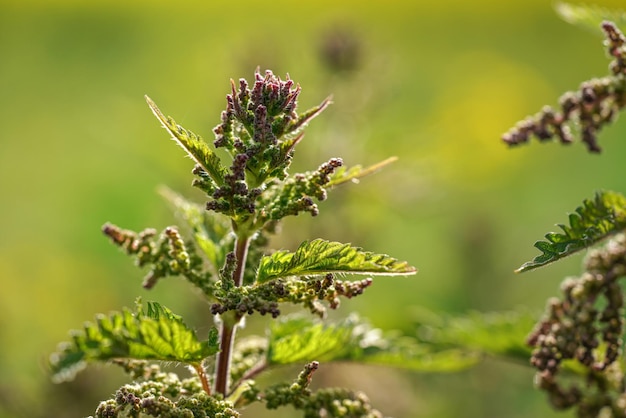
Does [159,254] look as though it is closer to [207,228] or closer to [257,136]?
[207,228]

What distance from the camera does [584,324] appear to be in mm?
2619

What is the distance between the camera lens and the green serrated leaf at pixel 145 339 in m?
2.18

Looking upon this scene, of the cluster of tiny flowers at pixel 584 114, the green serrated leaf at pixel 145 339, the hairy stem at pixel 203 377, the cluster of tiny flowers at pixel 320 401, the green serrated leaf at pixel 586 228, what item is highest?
the cluster of tiny flowers at pixel 584 114

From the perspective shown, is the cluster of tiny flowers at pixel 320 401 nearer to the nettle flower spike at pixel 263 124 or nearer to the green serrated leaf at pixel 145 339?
the green serrated leaf at pixel 145 339

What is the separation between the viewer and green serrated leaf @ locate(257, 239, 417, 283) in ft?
6.72

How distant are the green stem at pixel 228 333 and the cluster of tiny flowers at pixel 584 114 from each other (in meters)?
0.89

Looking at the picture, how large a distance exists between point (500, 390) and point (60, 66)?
12.7 meters

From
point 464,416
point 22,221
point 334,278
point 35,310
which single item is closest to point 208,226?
point 334,278

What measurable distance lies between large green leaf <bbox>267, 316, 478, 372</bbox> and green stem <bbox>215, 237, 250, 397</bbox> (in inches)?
8.8

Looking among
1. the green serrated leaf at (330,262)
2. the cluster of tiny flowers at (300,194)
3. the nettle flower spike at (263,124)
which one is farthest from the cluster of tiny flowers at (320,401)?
the nettle flower spike at (263,124)

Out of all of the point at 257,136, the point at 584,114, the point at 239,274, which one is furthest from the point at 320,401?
the point at 584,114

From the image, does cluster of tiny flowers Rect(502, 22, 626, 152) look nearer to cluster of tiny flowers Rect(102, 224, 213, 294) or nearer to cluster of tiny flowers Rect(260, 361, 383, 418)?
cluster of tiny flowers Rect(260, 361, 383, 418)

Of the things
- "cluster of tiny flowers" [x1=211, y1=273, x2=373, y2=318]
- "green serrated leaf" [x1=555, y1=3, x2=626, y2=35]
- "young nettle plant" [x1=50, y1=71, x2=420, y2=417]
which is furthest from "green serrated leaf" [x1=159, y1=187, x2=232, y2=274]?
"green serrated leaf" [x1=555, y1=3, x2=626, y2=35]

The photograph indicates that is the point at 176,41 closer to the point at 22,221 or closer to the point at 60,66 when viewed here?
the point at 60,66
